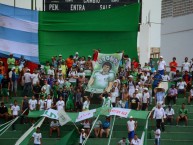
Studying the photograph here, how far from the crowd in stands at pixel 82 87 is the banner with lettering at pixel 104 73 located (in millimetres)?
→ 327

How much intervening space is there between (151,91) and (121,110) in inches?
186

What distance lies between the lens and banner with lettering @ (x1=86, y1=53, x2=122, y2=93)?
34844mm

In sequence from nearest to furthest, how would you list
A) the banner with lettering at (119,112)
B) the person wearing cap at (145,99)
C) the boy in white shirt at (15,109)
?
1. the banner with lettering at (119,112)
2. the person wearing cap at (145,99)
3. the boy in white shirt at (15,109)

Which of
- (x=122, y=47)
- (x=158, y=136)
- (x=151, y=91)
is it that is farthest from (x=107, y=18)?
(x=158, y=136)

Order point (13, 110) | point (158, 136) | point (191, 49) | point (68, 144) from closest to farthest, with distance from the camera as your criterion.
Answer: point (68, 144), point (158, 136), point (13, 110), point (191, 49)

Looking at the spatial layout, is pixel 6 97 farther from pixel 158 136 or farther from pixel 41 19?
pixel 158 136

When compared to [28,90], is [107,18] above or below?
above

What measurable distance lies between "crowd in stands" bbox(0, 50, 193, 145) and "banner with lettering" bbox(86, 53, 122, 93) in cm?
33

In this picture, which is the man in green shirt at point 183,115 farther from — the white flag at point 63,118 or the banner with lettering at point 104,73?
the white flag at point 63,118

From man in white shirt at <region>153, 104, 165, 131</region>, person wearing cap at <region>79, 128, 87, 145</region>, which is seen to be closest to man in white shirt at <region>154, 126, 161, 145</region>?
man in white shirt at <region>153, 104, 165, 131</region>

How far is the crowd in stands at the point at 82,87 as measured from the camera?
110 feet

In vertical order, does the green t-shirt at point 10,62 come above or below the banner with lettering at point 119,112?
above

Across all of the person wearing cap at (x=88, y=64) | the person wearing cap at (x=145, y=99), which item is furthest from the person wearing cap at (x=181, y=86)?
the person wearing cap at (x=88, y=64)

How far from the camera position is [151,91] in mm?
34812
